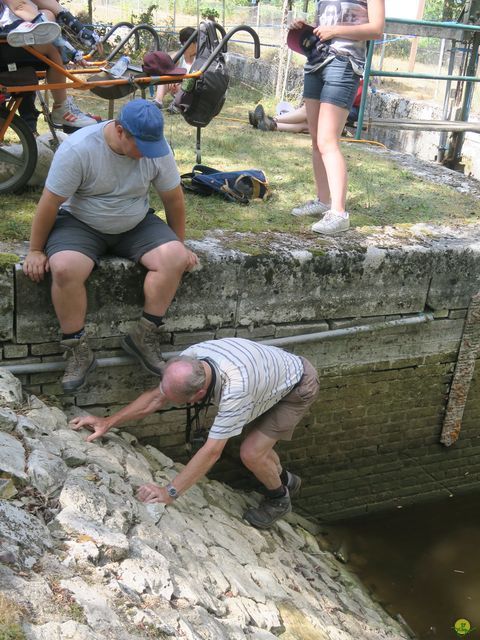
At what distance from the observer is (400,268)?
16.8 ft

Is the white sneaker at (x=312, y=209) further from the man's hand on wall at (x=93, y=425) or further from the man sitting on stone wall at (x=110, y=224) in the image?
the man's hand on wall at (x=93, y=425)

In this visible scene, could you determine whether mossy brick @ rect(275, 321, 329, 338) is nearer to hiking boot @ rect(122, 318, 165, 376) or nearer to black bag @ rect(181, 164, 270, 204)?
hiking boot @ rect(122, 318, 165, 376)

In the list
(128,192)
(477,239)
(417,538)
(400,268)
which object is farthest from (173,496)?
(477,239)

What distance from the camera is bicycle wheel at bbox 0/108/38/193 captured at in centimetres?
486

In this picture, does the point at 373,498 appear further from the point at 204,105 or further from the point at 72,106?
the point at 72,106

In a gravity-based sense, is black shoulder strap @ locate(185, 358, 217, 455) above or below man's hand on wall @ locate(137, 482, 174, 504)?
below

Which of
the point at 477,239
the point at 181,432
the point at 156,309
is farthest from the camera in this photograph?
the point at 477,239

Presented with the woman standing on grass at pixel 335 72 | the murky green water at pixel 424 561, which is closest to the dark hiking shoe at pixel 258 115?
the woman standing on grass at pixel 335 72

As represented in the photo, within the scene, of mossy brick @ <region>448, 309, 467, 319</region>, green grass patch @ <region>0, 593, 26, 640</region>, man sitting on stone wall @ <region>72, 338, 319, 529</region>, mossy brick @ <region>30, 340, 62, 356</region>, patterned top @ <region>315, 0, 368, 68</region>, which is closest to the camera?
green grass patch @ <region>0, 593, 26, 640</region>

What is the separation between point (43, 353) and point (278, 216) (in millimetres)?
2274

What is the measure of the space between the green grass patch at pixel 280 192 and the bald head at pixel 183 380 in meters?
1.43

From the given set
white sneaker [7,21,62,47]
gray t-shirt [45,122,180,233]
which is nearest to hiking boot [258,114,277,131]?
white sneaker [7,21,62,47]

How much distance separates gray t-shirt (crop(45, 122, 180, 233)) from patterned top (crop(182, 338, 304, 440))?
3.01 ft

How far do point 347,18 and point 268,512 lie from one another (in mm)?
3416
